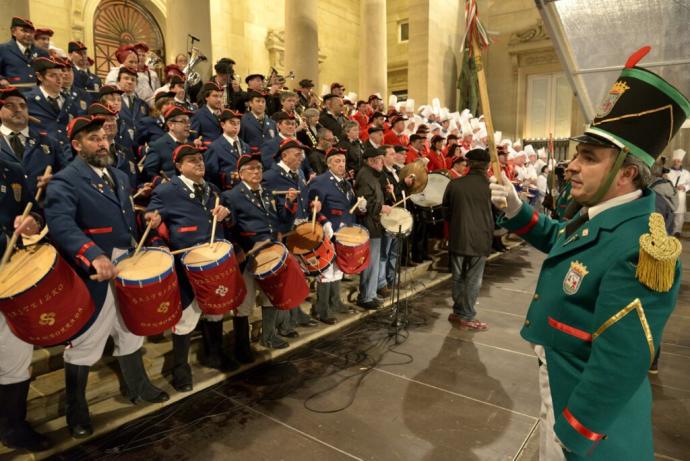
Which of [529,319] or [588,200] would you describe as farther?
[529,319]

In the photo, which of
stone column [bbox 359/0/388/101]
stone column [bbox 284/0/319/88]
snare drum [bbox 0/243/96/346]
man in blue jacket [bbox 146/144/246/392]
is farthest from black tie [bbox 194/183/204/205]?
stone column [bbox 359/0/388/101]

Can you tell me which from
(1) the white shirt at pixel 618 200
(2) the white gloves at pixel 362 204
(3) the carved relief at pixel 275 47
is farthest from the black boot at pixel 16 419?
(3) the carved relief at pixel 275 47

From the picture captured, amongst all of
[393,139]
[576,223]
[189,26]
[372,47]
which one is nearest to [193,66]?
[189,26]

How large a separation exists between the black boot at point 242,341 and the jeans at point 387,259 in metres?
2.62

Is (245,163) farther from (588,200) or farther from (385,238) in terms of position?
(588,200)

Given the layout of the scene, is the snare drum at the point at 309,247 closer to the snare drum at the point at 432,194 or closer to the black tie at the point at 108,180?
the black tie at the point at 108,180

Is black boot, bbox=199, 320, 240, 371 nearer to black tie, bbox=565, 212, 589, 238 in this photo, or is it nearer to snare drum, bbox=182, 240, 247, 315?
snare drum, bbox=182, 240, 247, 315

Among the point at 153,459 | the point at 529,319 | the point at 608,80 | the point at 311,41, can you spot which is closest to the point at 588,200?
the point at 529,319

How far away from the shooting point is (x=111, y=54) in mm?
11961

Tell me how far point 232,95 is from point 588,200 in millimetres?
7456

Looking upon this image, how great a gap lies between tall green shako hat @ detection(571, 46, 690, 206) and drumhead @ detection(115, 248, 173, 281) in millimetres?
2816

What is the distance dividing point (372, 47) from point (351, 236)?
38.9ft

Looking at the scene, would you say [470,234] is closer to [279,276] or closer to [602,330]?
[279,276]

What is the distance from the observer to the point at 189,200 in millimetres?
3971
